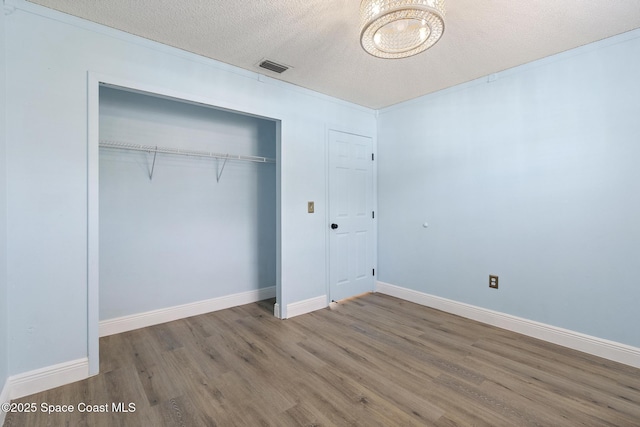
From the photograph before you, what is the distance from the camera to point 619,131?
2219mm

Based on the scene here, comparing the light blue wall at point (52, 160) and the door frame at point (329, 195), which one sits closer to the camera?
the light blue wall at point (52, 160)

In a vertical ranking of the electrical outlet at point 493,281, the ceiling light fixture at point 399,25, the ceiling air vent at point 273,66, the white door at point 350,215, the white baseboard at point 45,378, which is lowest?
the white baseboard at point 45,378

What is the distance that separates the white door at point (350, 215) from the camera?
11.5 feet

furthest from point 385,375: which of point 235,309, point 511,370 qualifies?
point 235,309

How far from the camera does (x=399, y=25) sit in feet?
5.19

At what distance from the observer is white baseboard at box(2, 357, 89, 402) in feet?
5.88

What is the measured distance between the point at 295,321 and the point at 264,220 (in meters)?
1.34

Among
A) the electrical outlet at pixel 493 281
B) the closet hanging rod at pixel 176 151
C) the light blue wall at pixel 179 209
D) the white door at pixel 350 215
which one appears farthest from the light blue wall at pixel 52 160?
the electrical outlet at pixel 493 281

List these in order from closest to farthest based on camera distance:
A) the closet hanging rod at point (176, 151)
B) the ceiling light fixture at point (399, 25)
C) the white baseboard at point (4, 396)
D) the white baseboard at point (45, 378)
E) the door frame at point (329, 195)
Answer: the ceiling light fixture at point (399, 25)
the white baseboard at point (4, 396)
the white baseboard at point (45, 378)
the closet hanging rod at point (176, 151)
the door frame at point (329, 195)

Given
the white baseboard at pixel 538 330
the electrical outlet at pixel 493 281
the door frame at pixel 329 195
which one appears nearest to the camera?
the white baseboard at pixel 538 330

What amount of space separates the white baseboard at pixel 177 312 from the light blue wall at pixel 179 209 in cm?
6

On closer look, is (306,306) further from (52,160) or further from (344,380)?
(52,160)

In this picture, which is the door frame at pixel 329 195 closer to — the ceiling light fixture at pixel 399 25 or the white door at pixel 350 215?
the white door at pixel 350 215

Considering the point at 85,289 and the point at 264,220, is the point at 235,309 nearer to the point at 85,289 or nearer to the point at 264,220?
the point at 264,220
